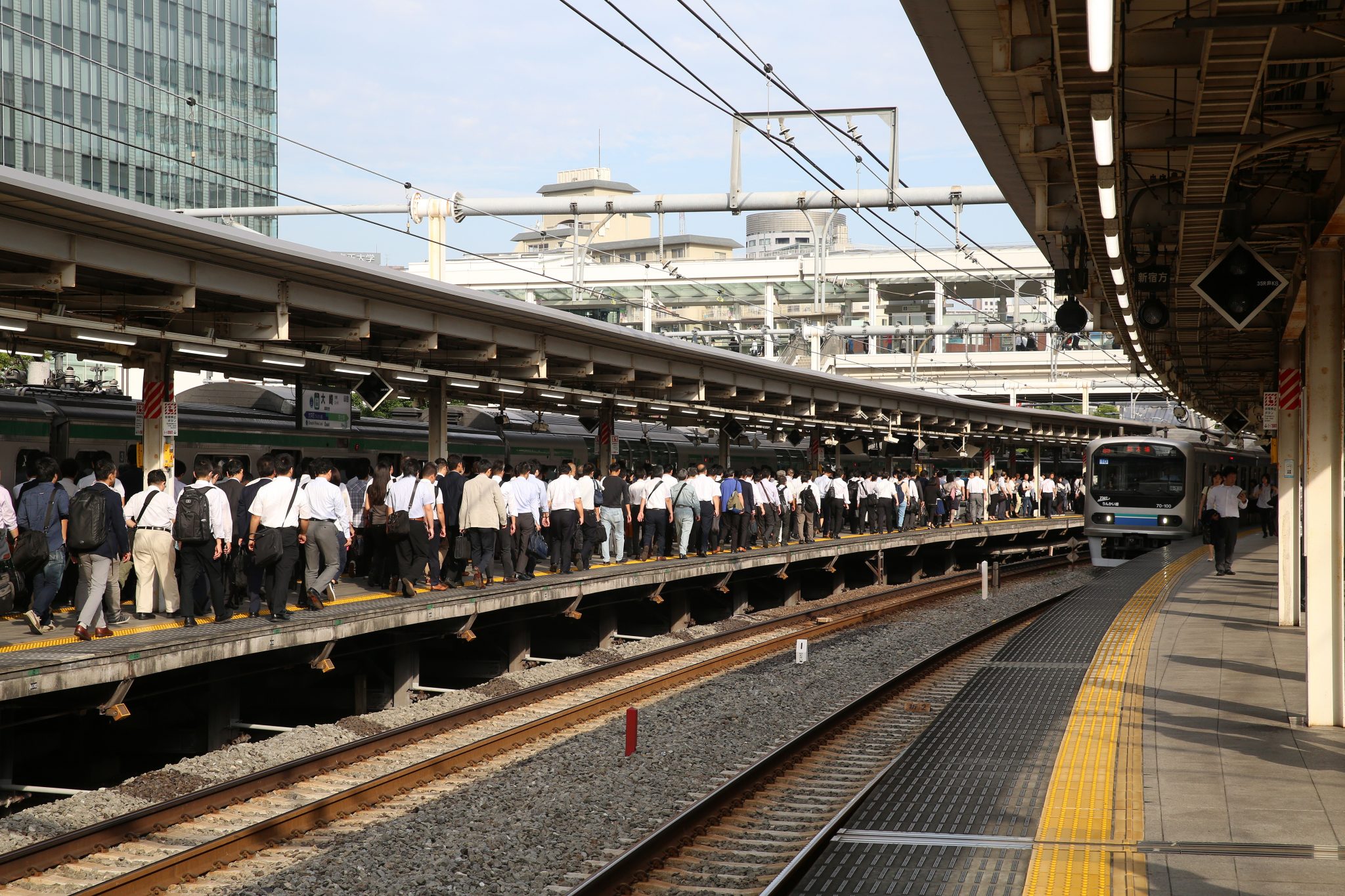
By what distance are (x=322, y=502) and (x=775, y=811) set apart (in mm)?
6259

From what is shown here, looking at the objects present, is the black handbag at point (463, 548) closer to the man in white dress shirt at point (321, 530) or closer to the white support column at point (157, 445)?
the man in white dress shirt at point (321, 530)

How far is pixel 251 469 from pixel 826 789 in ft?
41.8

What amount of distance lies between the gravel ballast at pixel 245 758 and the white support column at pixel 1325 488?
26.2 feet

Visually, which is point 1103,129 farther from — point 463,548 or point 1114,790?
point 463,548

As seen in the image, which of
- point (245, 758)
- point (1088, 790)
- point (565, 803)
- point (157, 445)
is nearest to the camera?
point (1088, 790)

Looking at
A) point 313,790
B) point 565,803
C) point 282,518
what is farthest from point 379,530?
point 565,803

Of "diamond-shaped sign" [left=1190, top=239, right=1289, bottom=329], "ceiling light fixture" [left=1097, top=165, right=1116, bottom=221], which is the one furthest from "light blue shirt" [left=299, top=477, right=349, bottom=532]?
"diamond-shaped sign" [left=1190, top=239, right=1289, bottom=329]

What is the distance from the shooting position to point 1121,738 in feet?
30.2

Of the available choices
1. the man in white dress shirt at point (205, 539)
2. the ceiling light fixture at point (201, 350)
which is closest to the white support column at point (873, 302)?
the ceiling light fixture at point (201, 350)

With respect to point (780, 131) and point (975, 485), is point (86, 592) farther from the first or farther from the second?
point (975, 485)

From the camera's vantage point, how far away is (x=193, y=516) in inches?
462

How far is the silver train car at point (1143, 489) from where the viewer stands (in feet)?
101

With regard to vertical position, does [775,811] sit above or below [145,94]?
below

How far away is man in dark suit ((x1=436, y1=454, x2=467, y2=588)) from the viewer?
54.7 feet
